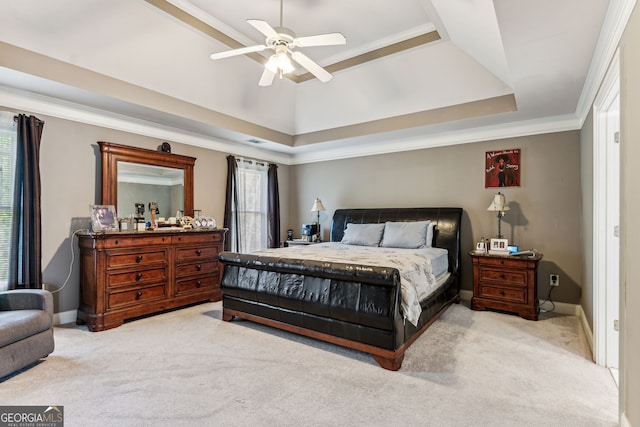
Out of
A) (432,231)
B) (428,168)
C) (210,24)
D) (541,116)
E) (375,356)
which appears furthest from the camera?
(428,168)

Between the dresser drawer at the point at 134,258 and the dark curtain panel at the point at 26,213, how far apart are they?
691 millimetres

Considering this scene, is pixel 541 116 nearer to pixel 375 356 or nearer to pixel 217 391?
pixel 375 356

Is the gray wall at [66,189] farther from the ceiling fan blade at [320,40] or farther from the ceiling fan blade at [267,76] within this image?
the ceiling fan blade at [320,40]

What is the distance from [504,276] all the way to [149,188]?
462 cm

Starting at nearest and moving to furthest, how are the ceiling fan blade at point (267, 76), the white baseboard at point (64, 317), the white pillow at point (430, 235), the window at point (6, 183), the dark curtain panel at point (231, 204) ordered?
the ceiling fan blade at point (267, 76)
the window at point (6, 183)
the white baseboard at point (64, 317)
the white pillow at point (430, 235)
the dark curtain panel at point (231, 204)

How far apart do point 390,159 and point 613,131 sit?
3041 mm

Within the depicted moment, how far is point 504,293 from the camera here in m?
3.88

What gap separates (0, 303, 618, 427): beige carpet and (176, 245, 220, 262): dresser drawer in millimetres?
1015

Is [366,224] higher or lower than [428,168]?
lower

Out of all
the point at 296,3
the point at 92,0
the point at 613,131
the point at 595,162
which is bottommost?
the point at 595,162

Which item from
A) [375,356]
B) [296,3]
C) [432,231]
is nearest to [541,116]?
[432,231]

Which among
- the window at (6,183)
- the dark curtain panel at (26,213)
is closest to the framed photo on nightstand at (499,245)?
the dark curtain panel at (26,213)

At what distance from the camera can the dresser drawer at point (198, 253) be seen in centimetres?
414

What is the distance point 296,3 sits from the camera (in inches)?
126
